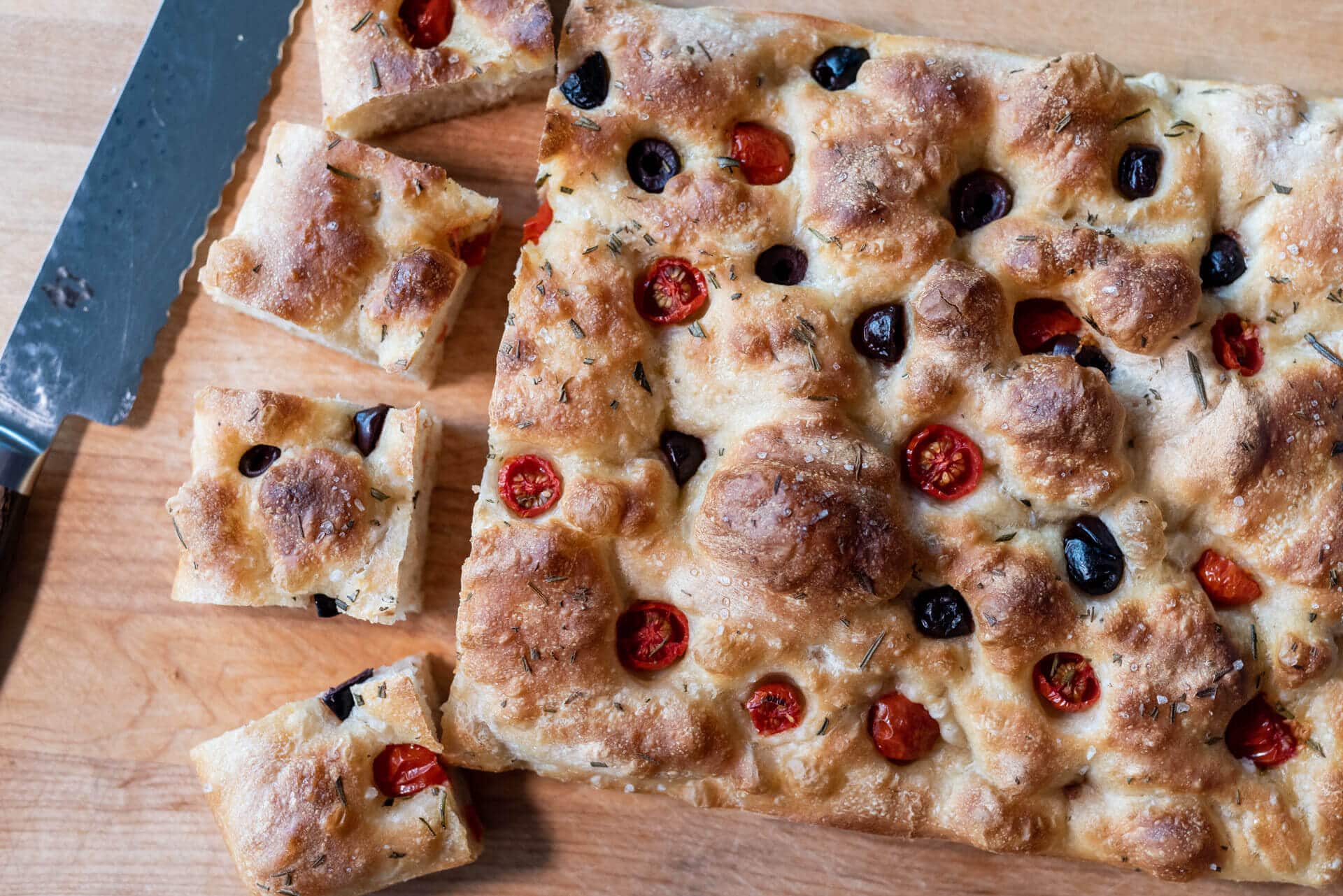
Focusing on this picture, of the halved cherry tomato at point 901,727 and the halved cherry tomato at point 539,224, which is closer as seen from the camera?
the halved cherry tomato at point 901,727

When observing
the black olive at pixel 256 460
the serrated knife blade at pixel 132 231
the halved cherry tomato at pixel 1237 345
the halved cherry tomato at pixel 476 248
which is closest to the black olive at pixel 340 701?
the black olive at pixel 256 460

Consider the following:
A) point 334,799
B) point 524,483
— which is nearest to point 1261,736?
point 524,483

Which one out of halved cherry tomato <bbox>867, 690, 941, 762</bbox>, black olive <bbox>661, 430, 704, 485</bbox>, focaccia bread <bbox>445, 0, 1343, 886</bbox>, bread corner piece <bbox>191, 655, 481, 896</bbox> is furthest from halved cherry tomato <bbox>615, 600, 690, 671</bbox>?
bread corner piece <bbox>191, 655, 481, 896</bbox>

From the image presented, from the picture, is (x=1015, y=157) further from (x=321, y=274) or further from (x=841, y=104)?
(x=321, y=274)

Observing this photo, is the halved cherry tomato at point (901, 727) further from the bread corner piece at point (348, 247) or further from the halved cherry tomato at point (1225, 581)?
the bread corner piece at point (348, 247)

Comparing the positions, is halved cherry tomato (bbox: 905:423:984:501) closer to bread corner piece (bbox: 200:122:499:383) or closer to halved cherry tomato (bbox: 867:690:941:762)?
halved cherry tomato (bbox: 867:690:941:762)

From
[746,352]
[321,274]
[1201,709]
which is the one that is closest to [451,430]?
[321,274]
